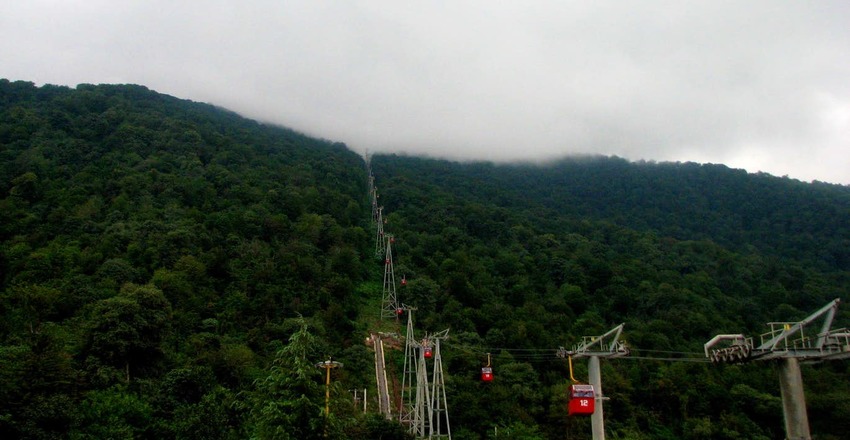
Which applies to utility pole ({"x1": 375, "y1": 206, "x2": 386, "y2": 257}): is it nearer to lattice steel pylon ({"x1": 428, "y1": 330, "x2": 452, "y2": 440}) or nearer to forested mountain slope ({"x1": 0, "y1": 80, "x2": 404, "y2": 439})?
forested mountain slope ({"x1": 0, "y1": 80, "x2": 404, "y2": 439})

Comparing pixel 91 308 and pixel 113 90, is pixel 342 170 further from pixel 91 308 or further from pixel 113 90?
pixel 91 308

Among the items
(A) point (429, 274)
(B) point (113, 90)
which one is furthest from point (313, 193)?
(B) point (113, 90)

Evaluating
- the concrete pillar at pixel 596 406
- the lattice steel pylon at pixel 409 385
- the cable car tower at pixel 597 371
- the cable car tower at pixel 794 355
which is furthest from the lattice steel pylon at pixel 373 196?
the cable car tower at pixel 794 355

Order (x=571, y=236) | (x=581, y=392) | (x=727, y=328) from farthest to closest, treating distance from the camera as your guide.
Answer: (x=571, y=236), (x=727, y=328), (x=581, y=392)

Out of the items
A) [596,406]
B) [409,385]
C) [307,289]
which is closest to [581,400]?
[596,406]

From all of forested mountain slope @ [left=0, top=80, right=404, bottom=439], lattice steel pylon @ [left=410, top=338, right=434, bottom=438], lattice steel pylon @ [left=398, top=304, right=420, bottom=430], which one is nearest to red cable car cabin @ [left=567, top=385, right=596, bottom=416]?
forested mountain slope @ [left=0, top=80, right=404, bottom=439]

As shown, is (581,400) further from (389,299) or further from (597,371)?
(389,299)
